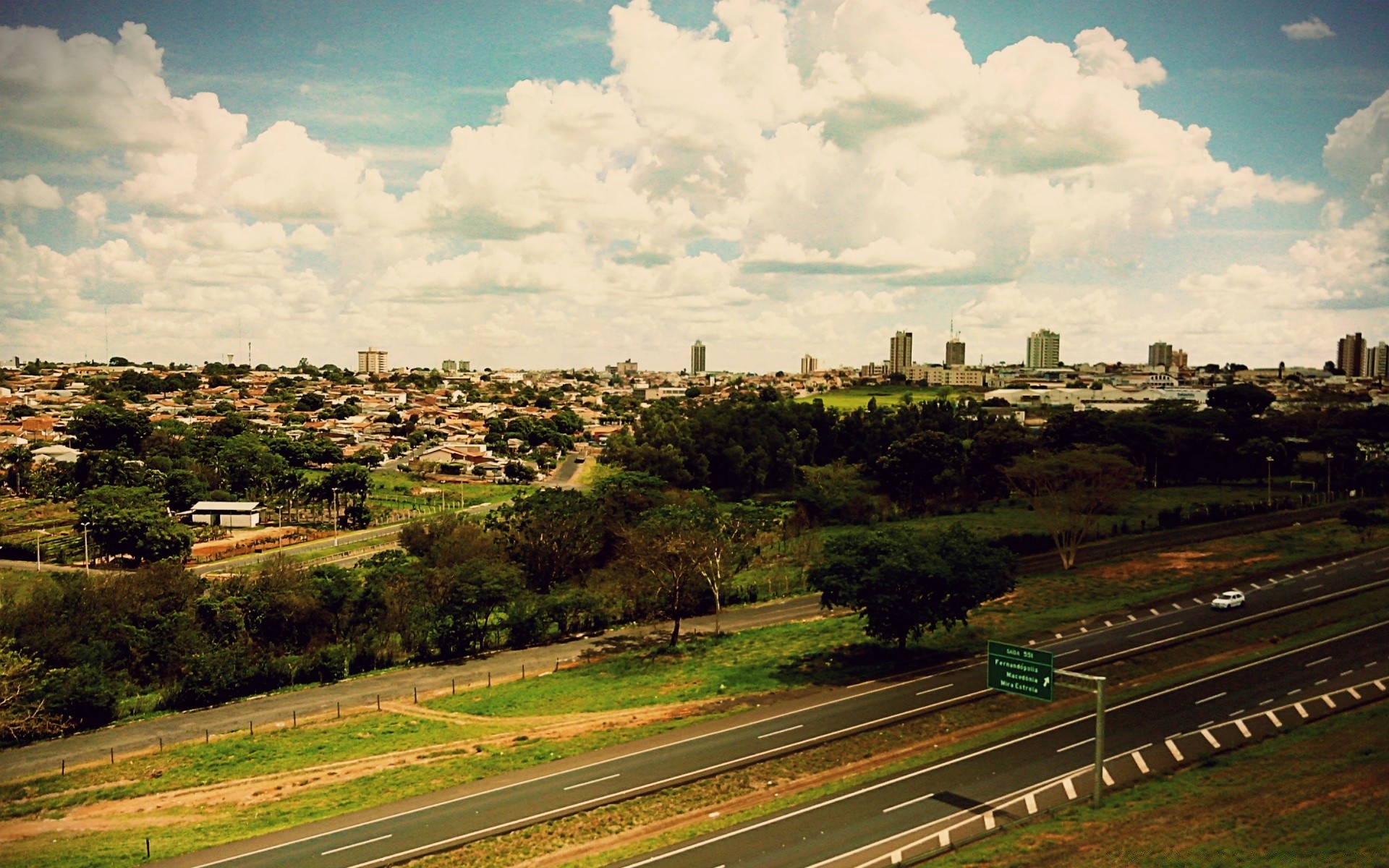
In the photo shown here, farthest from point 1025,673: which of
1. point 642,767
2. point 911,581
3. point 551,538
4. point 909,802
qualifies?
point 551,538

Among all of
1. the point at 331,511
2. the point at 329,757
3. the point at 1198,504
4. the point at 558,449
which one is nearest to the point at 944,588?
the point at 329,757

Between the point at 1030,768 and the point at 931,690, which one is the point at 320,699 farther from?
the point at 1030,768

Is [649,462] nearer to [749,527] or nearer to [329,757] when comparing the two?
[749,527]

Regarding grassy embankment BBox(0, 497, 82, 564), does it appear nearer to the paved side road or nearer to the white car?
the paved side road

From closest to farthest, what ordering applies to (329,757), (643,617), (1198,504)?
1. (329,757)
2. (643,617)
3. (1198,504)

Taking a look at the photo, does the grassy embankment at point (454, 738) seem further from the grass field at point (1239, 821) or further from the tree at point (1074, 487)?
the grass field at point (1239, 821)

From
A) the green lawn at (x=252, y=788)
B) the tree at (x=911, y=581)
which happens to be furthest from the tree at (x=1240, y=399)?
the green lawn at (x=252, y=788)
